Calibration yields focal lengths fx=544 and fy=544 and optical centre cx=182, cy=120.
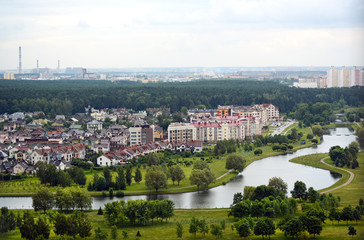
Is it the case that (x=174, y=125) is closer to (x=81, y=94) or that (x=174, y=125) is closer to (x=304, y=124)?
(x=304, y=124)

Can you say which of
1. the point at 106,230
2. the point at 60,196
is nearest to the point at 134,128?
the point at 60,196

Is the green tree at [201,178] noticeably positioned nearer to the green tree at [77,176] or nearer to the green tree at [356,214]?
the green tree at [77,176]

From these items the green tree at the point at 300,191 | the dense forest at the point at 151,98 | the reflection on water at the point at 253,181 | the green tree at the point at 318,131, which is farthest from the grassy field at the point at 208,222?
the dense forest at the point at 151,98

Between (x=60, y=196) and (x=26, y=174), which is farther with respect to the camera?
(x=26, y=174)

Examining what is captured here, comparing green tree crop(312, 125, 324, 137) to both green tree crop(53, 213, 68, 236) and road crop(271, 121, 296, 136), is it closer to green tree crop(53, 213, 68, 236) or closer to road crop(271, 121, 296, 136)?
road crop(271, 121, 296, 136)

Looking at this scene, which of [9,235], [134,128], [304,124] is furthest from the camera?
[304,124]

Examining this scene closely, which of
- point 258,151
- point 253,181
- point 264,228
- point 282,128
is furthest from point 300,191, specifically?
point 282,128

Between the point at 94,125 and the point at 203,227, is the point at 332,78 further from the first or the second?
the point at 203,227
